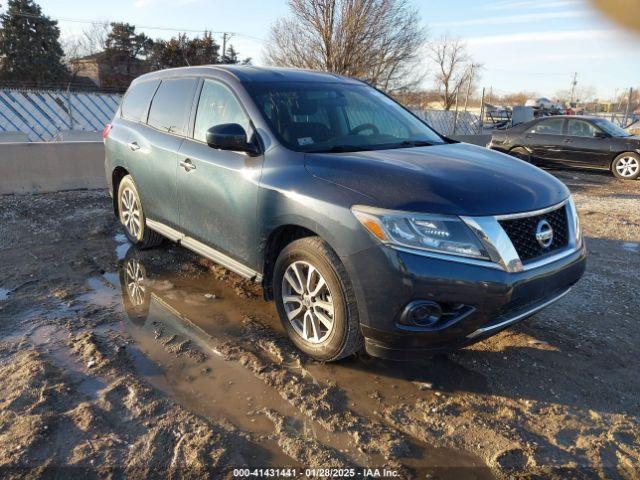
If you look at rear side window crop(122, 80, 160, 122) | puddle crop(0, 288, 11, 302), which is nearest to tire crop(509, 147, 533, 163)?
rear side window crop(122, 80, 160, 122)

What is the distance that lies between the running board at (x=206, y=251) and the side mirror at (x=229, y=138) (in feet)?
2.84

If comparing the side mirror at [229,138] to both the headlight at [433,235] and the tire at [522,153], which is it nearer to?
the headlight at [433,235]

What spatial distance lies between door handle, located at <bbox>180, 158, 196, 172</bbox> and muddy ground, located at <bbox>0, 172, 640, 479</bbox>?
111 cm

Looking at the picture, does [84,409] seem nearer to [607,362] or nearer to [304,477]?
[304,477]

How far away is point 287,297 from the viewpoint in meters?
3.37

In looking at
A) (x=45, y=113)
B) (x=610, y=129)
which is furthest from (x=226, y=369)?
(x=45, y=113)

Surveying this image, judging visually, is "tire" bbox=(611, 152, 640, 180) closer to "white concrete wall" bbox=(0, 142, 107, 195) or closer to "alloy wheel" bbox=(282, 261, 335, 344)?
"white concrete wall" bbox=(0, 142, 107, 195)

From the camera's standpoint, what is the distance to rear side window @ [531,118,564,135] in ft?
41.2

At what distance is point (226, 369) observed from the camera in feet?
10.6

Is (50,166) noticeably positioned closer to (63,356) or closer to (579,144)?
(63,356)

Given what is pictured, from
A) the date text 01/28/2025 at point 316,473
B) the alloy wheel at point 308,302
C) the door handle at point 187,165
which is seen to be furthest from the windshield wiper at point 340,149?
the date text 01/28/2025 at point 316,473

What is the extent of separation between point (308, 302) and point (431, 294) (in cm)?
88

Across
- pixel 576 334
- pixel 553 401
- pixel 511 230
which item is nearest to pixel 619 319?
pixel 576 334

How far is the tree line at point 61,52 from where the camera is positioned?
3975cm
